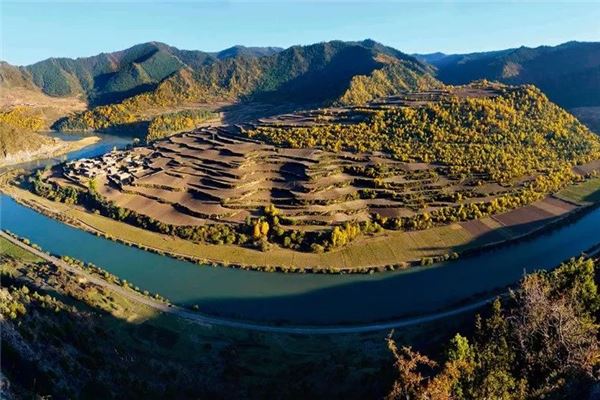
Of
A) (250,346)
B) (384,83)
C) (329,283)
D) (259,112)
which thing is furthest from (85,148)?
(250,346)

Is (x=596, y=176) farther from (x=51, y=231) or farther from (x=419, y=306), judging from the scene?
(x=51, y=231)

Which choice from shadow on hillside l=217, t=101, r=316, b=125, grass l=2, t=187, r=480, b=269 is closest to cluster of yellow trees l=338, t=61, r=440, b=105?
shadow on hillside l=217, t=101, r=316, b=125

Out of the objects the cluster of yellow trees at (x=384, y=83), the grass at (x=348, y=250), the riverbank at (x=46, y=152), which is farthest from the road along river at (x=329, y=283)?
the cluster of yellow trees at (x=384, y=83)

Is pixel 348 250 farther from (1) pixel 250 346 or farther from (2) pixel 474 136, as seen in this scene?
(2) pixel 474 136

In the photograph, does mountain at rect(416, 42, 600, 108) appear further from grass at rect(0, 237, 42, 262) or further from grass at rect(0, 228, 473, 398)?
grass at rect(0, 237, 42, 262)

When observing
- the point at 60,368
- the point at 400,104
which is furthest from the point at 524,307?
the point at 400,104

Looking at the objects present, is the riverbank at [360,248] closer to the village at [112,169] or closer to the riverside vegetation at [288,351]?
the riverside vegetation at [288,351]
